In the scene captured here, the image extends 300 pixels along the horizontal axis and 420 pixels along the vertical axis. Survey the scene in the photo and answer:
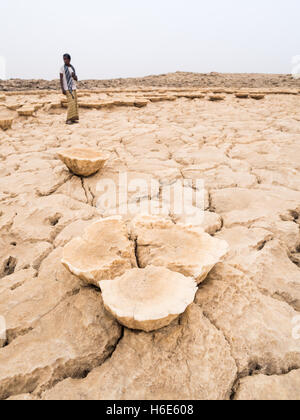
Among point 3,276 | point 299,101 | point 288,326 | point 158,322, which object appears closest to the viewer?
point 158,322

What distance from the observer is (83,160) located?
7.27 ft

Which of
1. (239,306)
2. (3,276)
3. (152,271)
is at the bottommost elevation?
(3,276)

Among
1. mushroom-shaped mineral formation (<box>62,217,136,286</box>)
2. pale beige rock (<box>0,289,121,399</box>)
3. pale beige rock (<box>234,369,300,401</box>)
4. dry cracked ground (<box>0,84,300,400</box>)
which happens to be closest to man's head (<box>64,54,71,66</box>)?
dry cracked ground (<box>0,84,300,400</box>)

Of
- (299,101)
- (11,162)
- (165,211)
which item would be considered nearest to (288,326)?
(165,211)

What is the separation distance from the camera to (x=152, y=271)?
103cm

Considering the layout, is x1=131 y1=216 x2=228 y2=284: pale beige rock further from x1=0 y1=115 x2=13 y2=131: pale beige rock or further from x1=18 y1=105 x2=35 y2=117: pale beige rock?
x1=18 y1=105 x2=35 y2=117: pale beige rock

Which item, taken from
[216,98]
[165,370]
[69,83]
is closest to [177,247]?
[165,370]

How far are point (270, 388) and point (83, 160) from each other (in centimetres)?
198

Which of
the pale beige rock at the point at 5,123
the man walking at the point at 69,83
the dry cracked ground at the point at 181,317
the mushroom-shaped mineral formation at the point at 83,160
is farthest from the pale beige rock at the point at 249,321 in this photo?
the pale beige rock at the point at 5,123

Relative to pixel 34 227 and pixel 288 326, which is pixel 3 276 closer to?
pixel 34 227

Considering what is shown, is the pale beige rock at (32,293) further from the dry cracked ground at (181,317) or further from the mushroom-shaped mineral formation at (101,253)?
the mushroom-shaped mineral formation at (101,253)

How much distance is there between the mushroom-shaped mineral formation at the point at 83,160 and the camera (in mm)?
2227

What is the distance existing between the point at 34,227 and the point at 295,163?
8.03 ft

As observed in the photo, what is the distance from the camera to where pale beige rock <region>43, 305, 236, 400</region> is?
0.78 meters
